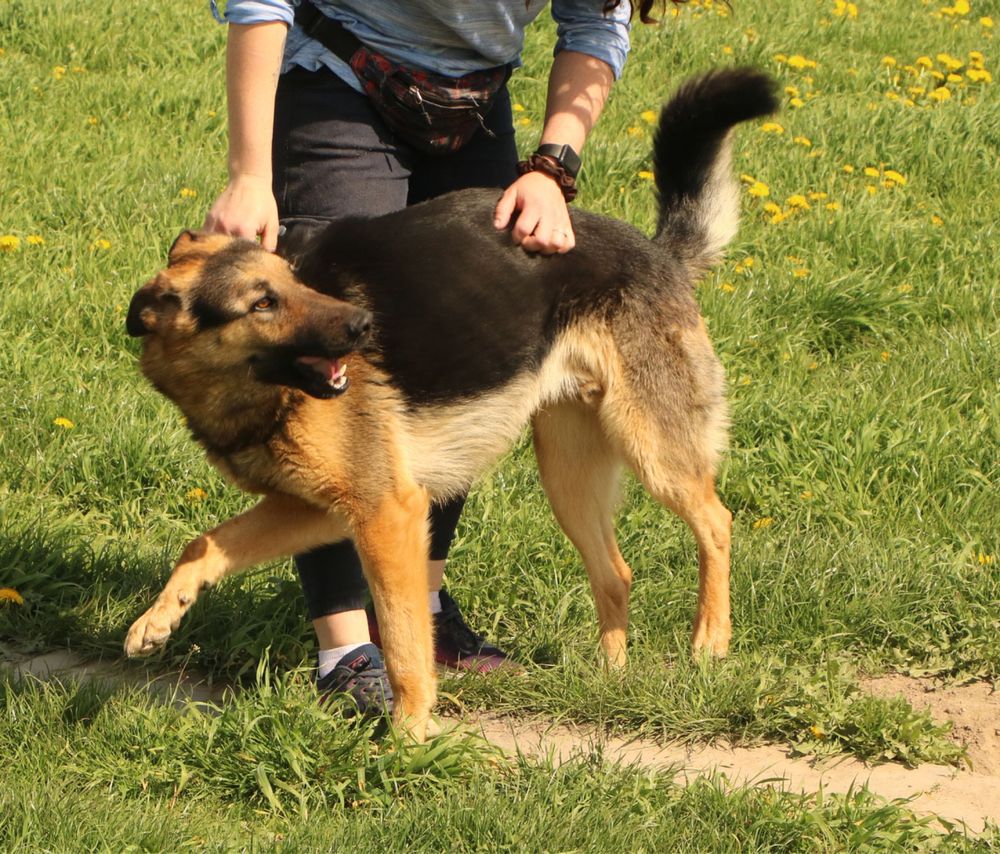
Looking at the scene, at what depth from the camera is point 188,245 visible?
312cm

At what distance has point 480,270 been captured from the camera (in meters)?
3.31

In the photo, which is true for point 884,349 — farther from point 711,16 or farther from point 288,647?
point 711,16

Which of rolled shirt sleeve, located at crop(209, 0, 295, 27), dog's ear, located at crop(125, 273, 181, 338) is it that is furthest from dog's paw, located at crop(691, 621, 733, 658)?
rolled shirt sleeve, located at crop(209, 0, 295, 27)

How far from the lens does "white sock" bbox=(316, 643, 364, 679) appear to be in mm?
3357

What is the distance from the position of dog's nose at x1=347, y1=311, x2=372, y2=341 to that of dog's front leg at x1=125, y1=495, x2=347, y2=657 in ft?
1.60

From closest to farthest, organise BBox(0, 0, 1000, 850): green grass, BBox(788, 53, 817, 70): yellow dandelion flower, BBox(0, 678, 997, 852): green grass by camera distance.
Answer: BBox(0, 678, 997, 852): green grass
BBox(0, 0, 1000, 850): green grass
BBox(788, 53, 817, 70): yellow dandelion flower

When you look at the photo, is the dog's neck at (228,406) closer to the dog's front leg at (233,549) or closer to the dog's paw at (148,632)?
the dog's front leg at (233,549)

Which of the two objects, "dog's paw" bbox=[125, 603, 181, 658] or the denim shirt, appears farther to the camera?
the denim shirt

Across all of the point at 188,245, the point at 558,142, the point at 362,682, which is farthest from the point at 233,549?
the point at 558,142

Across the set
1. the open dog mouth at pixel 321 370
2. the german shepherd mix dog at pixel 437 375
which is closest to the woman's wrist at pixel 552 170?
the german shepherd mix dog at pixel 437 375

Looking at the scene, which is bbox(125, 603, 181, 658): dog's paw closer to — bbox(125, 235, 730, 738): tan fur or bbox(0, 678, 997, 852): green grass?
bbox(125, 235, 730, 738): tan fur

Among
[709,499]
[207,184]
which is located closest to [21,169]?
[207,184]

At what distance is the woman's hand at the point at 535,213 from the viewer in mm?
3260

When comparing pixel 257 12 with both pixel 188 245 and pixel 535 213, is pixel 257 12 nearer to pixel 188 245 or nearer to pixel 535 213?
pixel 188 245
